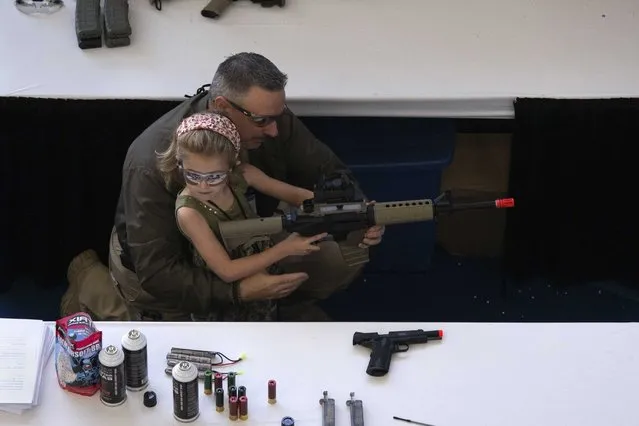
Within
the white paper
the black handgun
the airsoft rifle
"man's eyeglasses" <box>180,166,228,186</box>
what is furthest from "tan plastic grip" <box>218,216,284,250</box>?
the white paper

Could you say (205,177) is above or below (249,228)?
Result: above

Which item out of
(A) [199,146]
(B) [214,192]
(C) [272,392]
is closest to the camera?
(C) [272,392]

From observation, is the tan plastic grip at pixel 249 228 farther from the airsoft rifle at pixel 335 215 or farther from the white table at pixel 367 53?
the white table at pixel 367 53

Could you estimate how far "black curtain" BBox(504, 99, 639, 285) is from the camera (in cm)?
246

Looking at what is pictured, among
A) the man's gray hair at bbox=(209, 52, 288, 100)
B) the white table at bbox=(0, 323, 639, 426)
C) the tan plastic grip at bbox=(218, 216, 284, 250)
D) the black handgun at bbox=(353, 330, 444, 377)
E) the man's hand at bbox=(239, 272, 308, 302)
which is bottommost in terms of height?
the man's hand at bbox=(239, 272, 308, 302)

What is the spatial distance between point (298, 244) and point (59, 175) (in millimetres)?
826

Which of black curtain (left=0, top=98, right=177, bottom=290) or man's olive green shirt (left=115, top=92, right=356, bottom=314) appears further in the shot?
black curtain (left=0, top=98, right=177, bottom=290)

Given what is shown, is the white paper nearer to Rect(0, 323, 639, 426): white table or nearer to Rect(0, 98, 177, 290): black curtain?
Rect(0, 323, 639, 426): white table

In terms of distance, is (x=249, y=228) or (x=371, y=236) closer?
(x=249, y=228)

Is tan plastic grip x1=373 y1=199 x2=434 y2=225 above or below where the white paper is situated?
above

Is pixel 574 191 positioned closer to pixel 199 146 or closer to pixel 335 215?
pixel 335 215

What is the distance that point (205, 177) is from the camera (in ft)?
6.30

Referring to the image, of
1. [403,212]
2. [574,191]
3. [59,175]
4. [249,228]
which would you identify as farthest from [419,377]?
[59,175]

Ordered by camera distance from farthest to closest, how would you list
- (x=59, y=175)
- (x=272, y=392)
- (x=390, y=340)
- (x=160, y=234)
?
(x=59, y=175) → (x=160, y=234) → (x=390, y=340) → (x=272, y=392)
